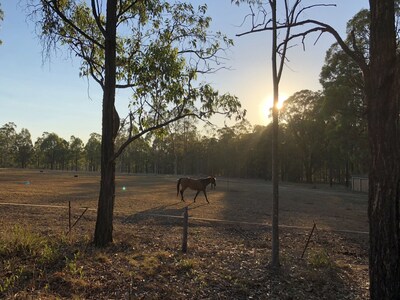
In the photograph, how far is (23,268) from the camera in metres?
5.73

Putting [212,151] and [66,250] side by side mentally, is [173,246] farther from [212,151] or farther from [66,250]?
[212,151]

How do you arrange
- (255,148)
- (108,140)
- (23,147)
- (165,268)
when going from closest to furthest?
(165,268) → (108,140) → (255,148) → (23,147)

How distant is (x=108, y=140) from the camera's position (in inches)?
326

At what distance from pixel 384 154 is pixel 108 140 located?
5796mm

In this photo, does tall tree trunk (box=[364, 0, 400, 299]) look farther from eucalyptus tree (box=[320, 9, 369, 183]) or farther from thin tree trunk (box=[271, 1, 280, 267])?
eucalyptus tree (box=[320, 9, 369, 183])

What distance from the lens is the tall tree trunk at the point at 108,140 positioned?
8.09m

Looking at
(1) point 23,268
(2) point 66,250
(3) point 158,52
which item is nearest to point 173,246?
(2) point 66,250

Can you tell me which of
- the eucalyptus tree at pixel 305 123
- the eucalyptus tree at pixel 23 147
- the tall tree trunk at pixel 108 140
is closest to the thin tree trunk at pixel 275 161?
the tall tree trunk at pixel 108 140

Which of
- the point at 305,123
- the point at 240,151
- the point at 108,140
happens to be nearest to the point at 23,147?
the point at 240,151

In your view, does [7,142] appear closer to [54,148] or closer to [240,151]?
[54,148]

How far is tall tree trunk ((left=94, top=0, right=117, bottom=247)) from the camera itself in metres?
8.09

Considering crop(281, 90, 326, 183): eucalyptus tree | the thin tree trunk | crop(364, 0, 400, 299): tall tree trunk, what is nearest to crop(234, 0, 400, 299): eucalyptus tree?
crop(364, 0, 400, 299): tall tree trunk

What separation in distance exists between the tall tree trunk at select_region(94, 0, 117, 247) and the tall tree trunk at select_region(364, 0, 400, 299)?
5.50m

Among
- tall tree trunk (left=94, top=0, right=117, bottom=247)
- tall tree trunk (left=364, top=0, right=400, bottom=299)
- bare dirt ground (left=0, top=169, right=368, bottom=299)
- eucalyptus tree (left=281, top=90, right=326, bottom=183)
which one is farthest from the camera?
eucalyptus tree (left=281, top=90, right=326, bottom=183)
